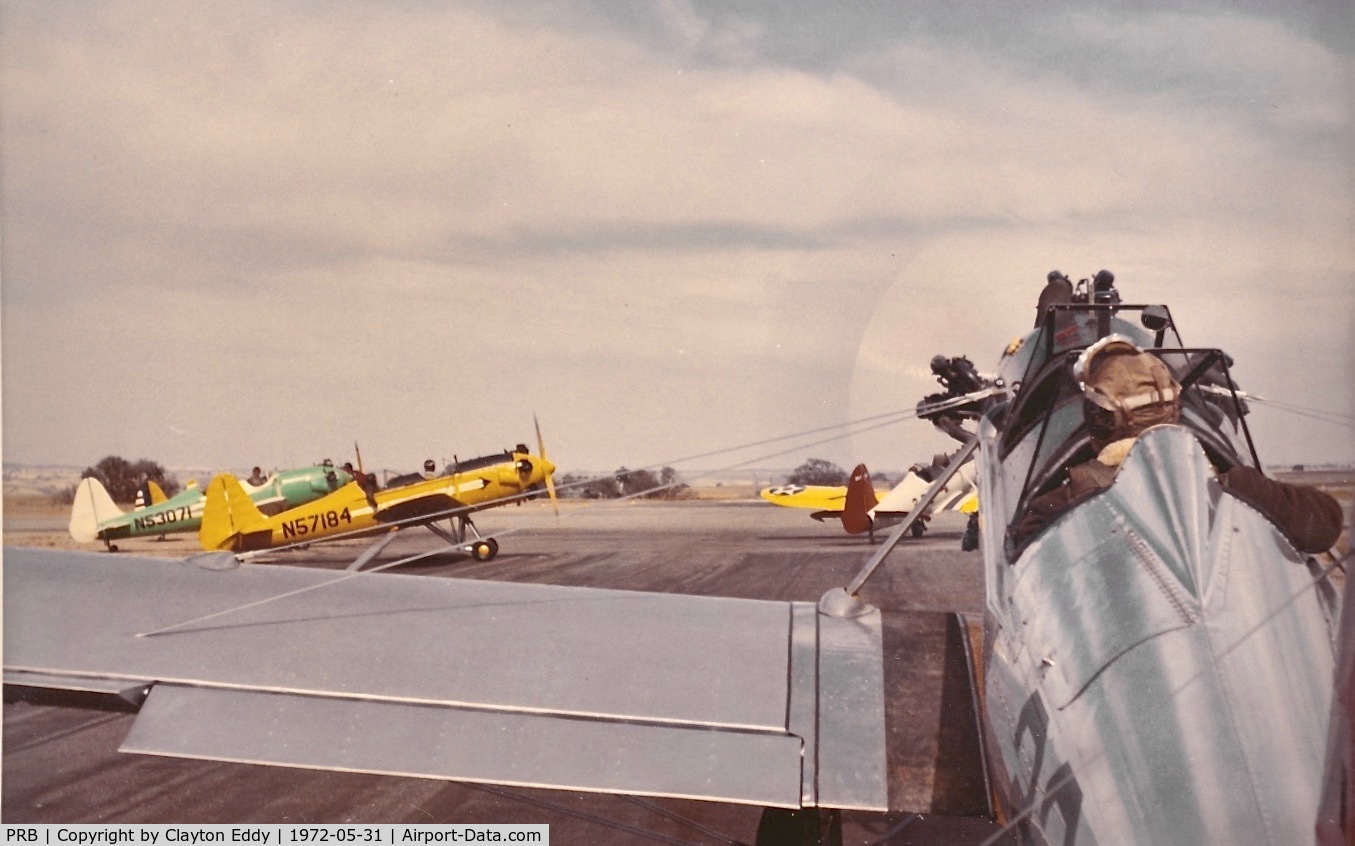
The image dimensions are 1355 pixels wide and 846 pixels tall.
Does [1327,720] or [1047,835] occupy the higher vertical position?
[1327,720]

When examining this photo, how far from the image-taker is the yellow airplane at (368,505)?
59.7 ft

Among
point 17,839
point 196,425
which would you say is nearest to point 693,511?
point 196,425

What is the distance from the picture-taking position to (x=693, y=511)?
4869cm

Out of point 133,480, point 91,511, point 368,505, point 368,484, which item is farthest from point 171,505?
point 368,505

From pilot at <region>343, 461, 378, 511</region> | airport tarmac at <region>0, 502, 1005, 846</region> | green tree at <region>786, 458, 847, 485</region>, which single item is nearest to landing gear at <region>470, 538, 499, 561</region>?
pilot at <region>343, 461, 378, 511</region>

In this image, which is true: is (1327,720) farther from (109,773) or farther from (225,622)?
(109,773)

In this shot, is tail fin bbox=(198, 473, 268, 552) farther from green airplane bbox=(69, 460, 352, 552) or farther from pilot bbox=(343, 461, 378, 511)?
pilot bbox=(343, 461, 378, 511)

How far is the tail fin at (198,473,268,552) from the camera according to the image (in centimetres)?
1800

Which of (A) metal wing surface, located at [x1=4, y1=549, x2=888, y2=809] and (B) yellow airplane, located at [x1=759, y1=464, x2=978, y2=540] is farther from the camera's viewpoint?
(B) yellow airplane, located at [x1=759, y1=464, x2=978, y2=540]

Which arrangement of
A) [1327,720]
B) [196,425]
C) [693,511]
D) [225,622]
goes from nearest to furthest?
1. [1327,720]
2. [225,622]
3. [196,425]
4. [693,511]

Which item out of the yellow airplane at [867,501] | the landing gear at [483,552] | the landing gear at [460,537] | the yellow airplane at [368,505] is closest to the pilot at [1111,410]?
the yellow airplane at [867,501]

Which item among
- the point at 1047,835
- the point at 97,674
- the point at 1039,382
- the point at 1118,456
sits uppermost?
the point at 1039,382

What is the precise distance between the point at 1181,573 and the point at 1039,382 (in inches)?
69.4

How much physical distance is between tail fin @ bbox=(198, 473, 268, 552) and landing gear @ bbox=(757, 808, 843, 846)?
1550 cm
